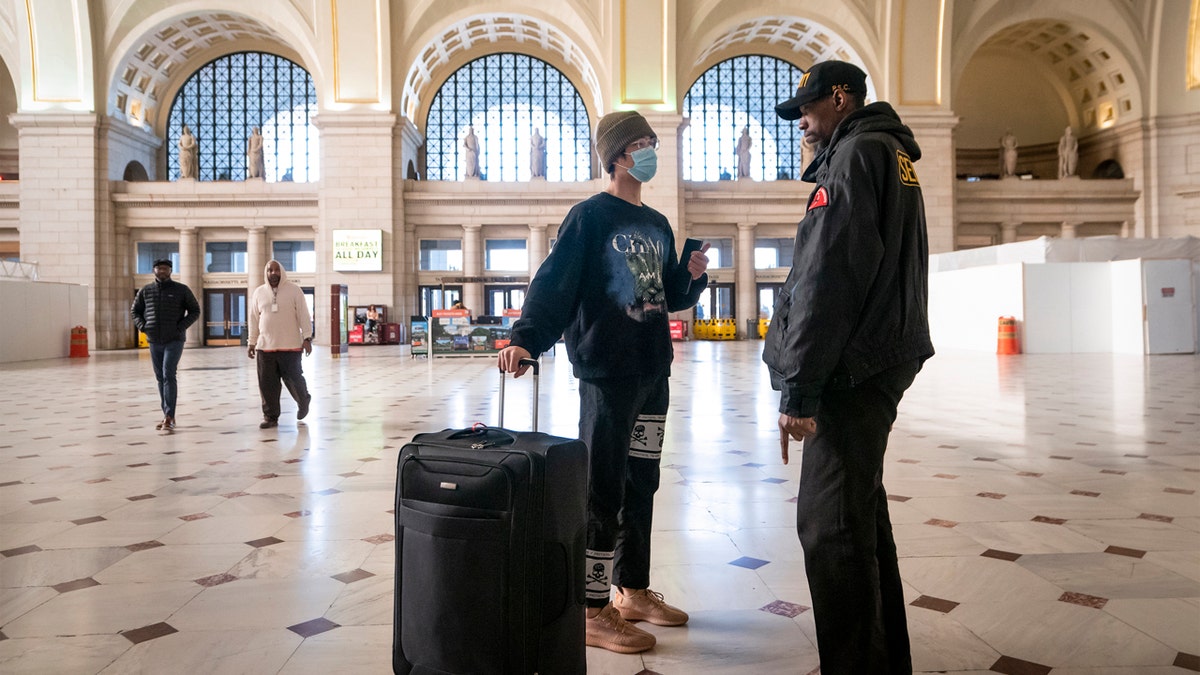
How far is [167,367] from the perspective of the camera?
806cm

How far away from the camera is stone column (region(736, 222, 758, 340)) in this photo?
109ft

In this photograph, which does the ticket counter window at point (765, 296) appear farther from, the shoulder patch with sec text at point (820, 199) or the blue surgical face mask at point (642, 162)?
the shoulder patch with sec text at point (820, 199)

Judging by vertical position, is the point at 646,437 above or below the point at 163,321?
below

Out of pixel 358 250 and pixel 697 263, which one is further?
Answer: pixel 358 250

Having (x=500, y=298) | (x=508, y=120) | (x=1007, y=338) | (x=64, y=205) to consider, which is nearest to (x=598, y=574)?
(x=1007, y=338)

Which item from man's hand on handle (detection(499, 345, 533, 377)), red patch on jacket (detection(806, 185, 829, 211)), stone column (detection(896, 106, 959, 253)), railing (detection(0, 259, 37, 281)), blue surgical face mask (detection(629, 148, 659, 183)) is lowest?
man's hand on handle (detection(499, 345, 533, 377))

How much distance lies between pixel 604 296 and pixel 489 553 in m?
1.07

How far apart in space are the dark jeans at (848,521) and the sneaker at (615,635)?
0.68 m

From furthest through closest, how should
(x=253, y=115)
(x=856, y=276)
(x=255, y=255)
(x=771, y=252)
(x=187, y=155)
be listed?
1. (x=253, y=115)
2. (x=771, y=252)
3. (x=187, y=155)
4. (x=255, y=255)
5. (x=856, y=276)

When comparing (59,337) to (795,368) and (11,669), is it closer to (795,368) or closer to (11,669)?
(11,669)

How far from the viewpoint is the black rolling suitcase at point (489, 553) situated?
1999mm

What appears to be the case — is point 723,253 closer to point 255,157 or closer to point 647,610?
point 255,157

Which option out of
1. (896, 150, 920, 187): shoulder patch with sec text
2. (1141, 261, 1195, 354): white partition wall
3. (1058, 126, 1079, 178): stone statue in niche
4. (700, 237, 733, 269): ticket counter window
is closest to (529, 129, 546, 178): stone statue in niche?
(700, 237, 733, 269): ticket counter window

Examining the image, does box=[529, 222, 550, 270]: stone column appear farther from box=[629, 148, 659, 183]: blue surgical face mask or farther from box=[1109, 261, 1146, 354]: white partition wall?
box=[629, 148, 659, 183]: blue surgical face mask
